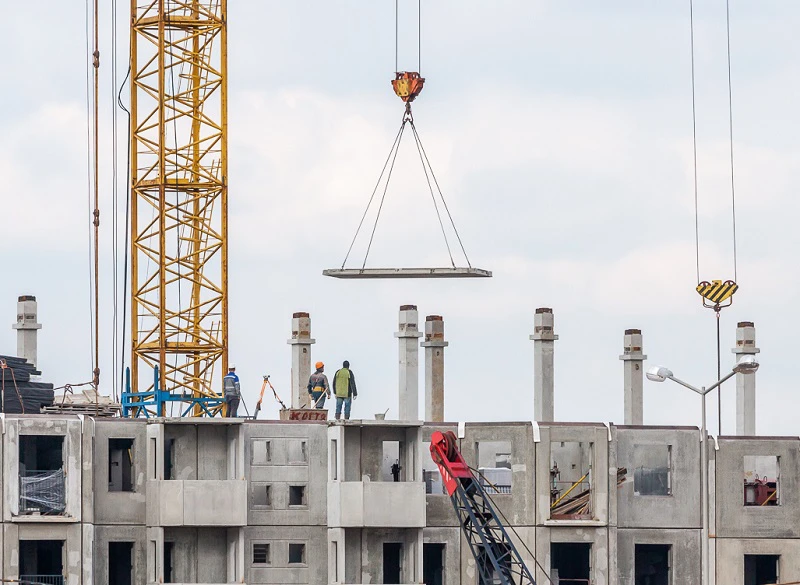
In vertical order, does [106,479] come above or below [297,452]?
below

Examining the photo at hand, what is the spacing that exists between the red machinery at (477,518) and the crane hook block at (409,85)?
1095 centimetres

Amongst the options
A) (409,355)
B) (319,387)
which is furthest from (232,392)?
(409,355)

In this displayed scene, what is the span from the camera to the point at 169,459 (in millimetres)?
67500

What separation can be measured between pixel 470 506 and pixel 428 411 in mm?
15294

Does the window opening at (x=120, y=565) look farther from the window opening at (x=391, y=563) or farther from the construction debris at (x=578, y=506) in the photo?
the construction debris at (x=578, y=506)

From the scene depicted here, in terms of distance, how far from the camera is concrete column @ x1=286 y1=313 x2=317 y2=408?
7981cm

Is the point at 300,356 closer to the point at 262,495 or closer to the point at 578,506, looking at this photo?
the point at 262,495

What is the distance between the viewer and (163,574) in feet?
216

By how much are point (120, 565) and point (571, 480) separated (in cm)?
1431

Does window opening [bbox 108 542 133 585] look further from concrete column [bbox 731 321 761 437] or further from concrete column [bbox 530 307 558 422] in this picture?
concrete column [bbox 731 321 761 437]

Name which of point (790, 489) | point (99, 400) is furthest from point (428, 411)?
point (790, 489)

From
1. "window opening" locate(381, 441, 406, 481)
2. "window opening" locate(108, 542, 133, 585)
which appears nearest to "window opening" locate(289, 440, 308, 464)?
"window opening" locate(381, 441, 406, 481)

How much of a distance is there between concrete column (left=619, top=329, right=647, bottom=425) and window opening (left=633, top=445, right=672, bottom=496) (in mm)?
11403

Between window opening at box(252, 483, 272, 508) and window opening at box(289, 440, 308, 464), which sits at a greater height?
window opening at box(289, 440, 308, 464)
